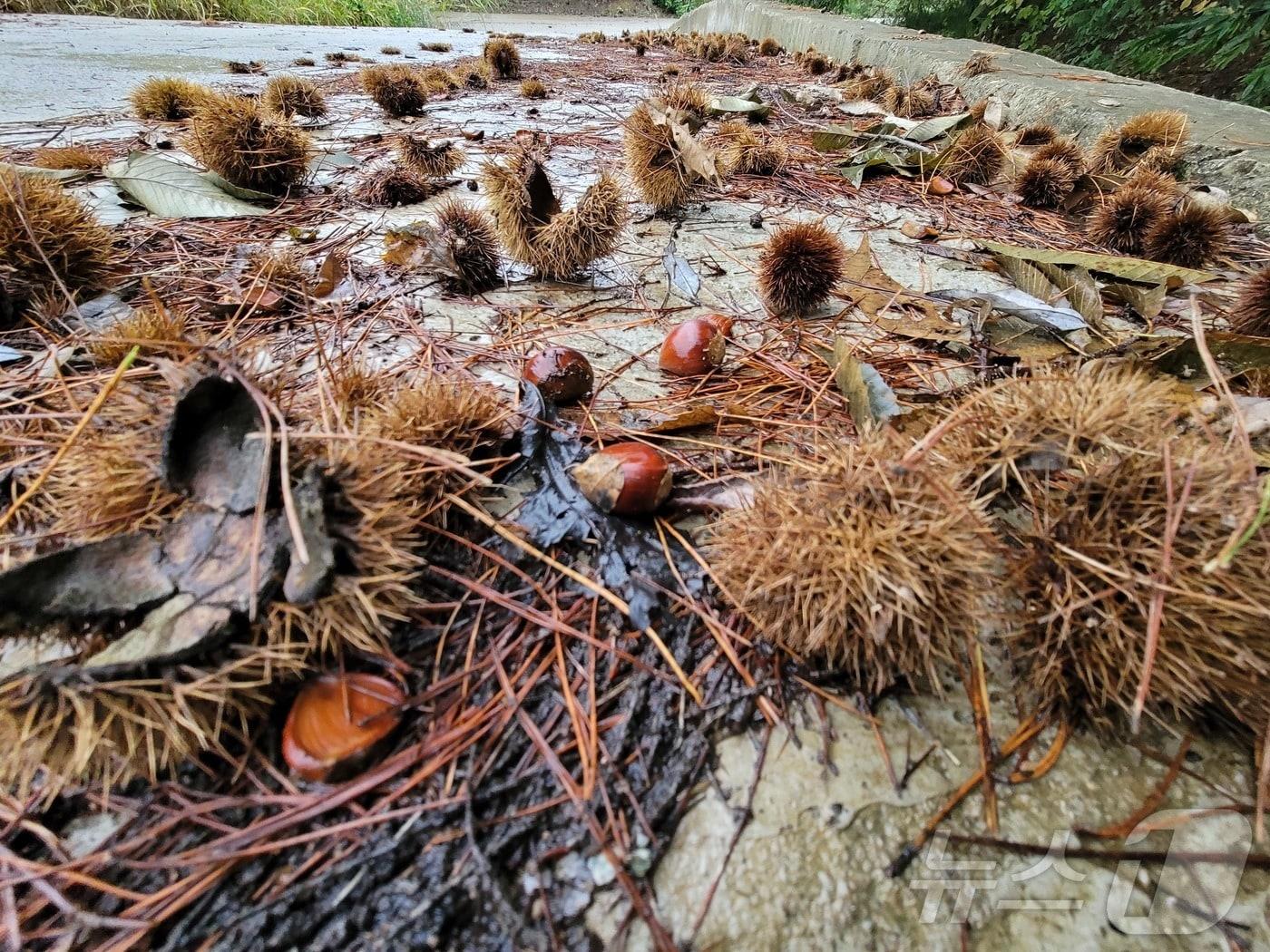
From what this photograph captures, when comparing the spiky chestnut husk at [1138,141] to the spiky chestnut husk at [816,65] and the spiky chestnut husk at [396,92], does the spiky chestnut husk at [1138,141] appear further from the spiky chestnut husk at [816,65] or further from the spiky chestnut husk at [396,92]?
the spiky chestnut husk at [816,65]

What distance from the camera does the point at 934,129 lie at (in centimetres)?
323

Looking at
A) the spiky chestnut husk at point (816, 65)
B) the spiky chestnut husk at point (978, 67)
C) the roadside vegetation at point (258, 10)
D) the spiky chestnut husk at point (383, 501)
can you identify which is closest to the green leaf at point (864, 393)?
the spiky chestnut husk at point (383, 501)

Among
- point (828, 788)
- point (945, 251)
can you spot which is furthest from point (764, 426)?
point (945, 251)

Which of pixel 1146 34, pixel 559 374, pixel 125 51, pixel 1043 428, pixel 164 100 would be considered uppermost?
pixel 1146 34

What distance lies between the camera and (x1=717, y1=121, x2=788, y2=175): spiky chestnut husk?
9.95ft

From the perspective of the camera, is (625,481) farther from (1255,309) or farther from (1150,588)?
(1255,309)

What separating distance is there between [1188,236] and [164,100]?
4854 mm

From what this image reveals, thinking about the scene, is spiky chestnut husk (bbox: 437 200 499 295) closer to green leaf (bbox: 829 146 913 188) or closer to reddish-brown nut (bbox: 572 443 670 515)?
reddish-brown nut (bbox: 572 443 670 515)

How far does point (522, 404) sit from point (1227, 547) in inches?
45.5

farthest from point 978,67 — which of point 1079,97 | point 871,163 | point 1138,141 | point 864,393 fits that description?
point 864,393

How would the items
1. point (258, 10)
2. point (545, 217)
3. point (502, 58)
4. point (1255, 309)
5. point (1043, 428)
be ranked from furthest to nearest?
point (258, 10), point (502, 58), point (545, 217), point (1255, 309), point (1043, 428)

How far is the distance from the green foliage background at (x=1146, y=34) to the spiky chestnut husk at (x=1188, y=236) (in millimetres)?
3787

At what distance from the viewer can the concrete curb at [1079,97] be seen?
262cm

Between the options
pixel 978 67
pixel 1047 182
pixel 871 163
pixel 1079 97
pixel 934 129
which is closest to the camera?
pixel 1047 182
